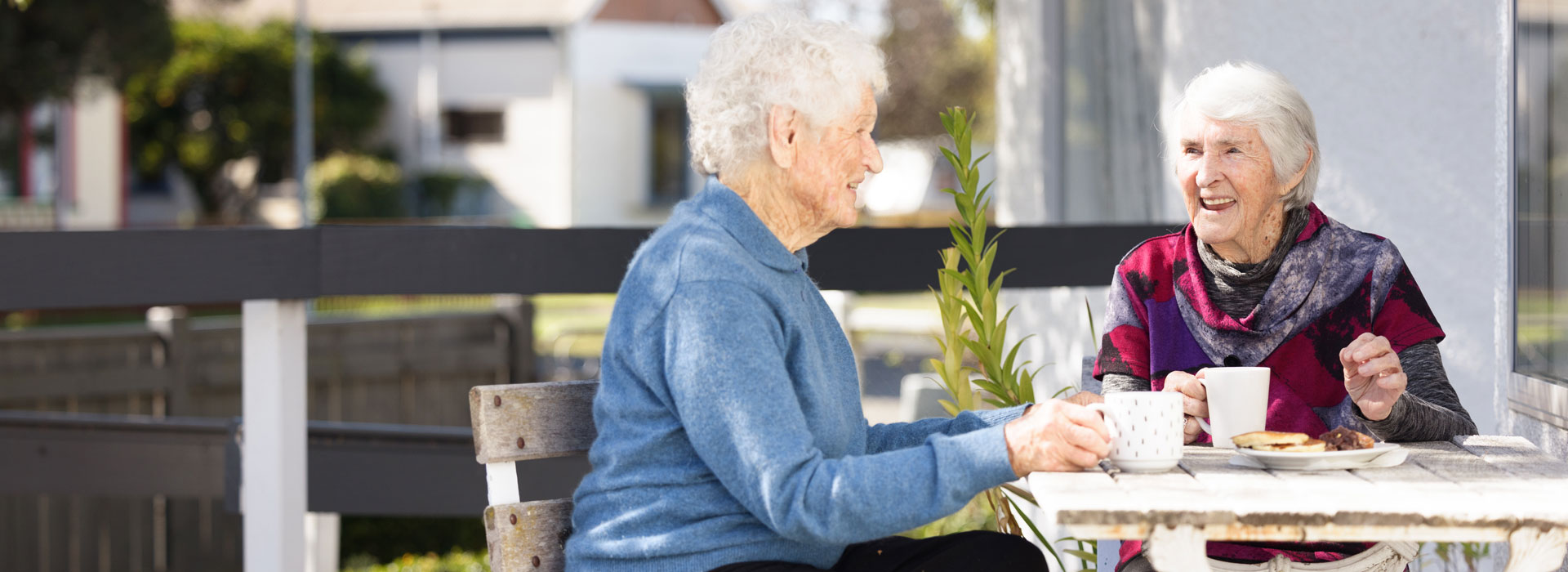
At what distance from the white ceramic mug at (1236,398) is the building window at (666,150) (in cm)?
2615

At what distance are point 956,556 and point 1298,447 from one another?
1.46 feet

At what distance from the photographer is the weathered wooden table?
56.4 inches

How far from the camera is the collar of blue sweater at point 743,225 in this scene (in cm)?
171

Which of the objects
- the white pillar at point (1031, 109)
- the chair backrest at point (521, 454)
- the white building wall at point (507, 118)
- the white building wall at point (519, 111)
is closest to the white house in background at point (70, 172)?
the white building wall at point (507, 118)

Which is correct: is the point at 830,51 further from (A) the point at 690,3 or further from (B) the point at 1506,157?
(A) the point at 690,3

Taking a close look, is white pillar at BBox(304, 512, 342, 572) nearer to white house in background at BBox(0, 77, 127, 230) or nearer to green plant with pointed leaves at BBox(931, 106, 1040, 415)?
green plant with pointed leaves at BBox(931, 106, 1040, 415)

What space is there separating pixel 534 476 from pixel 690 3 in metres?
25.9

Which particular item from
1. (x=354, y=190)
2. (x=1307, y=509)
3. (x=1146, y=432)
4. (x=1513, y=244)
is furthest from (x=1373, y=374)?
(x=354, y=190)

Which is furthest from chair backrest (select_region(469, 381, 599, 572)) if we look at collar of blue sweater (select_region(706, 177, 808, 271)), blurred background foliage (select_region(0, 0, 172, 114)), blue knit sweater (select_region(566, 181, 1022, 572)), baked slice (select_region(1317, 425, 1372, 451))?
blurred background foliage (select_region(0, 0, 172, 114))

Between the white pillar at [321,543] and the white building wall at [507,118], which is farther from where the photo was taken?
the white building wall at [507,118]

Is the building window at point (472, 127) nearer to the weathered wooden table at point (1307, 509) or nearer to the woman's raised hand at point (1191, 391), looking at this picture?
the woman's raised hand at point (1191, 391)

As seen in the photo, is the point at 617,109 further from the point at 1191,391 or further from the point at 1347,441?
the point at 1347,441

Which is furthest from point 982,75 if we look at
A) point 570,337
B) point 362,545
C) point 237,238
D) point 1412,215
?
point 237,238

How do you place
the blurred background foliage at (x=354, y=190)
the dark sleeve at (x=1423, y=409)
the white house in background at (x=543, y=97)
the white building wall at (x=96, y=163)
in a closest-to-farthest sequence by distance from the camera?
the dark sleeve at (x=1423, y=409), the white building wall at (x=96, y=163), the blurred background foliage at (x=354, y=190), the white house in background at (x=543, y=97)
